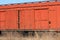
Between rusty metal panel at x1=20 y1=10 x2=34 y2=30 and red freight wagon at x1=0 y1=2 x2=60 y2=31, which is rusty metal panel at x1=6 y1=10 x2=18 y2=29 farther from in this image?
rusty metal panel at x1=20 y1=10 x2=34 y2=30

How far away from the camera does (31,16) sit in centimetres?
1898

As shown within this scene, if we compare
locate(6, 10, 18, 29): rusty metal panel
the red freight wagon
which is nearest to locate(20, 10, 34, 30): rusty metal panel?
the red freight wagon

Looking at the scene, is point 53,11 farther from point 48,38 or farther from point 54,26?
point 48,38

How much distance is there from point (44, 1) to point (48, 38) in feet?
17.8

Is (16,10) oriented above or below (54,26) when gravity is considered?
above

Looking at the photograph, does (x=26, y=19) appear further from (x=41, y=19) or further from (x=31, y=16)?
(x=41, y=19)

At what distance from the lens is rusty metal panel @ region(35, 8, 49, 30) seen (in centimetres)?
1827

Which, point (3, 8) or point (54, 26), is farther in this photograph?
point (3, 8)

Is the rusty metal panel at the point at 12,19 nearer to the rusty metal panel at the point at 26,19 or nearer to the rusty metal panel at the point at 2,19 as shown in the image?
the rusty metal panel at the point at 2,19

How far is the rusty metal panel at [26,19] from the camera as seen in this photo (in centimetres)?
1888

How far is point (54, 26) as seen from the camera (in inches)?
707

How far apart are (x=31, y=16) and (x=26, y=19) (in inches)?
24.3

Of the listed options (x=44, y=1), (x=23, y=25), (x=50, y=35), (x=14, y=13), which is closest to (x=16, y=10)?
(x=14, y=13)

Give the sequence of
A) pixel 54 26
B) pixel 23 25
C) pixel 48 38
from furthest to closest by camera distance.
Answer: pixel 23 25 < pixel 54 26 < pixel 48 38
